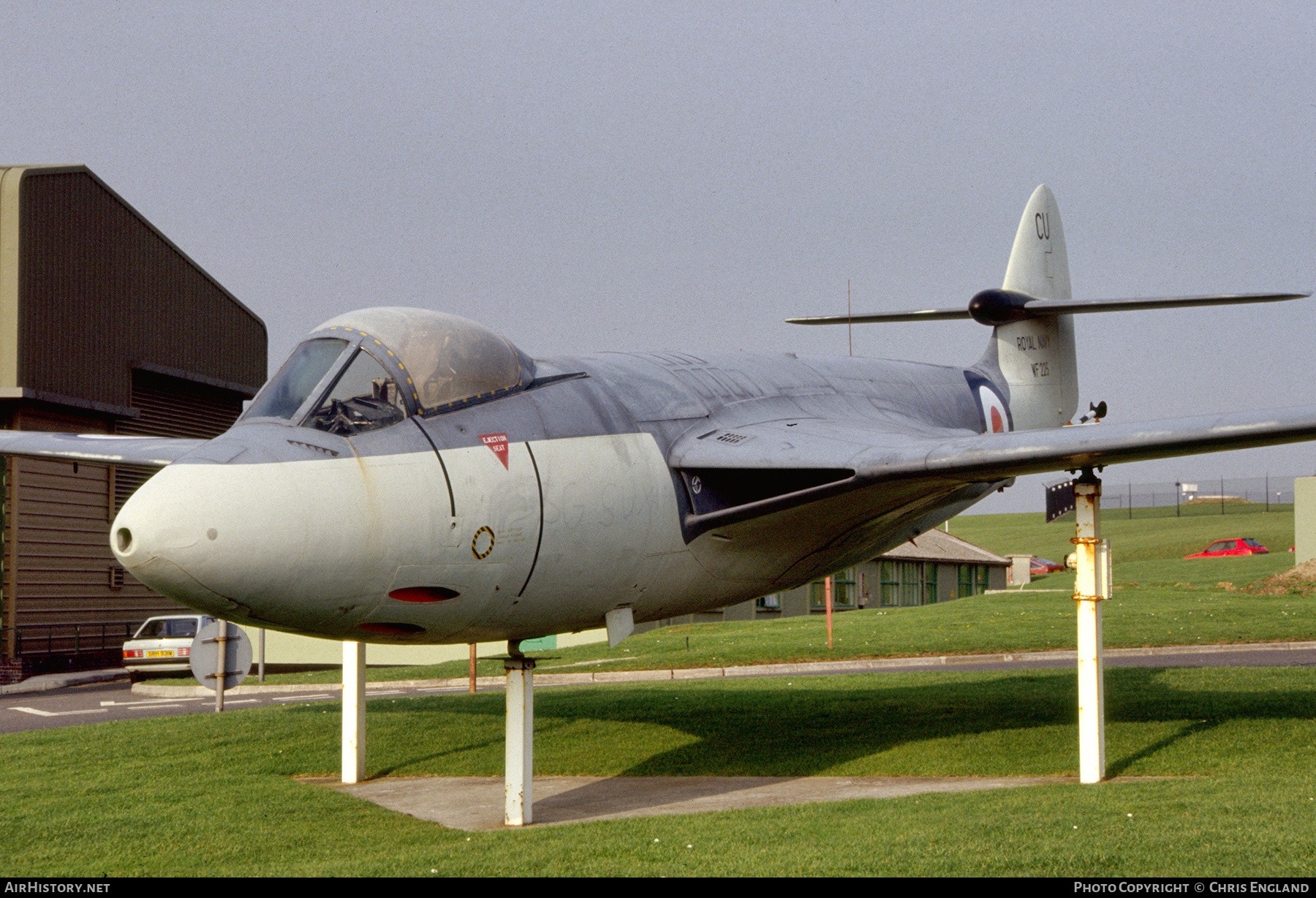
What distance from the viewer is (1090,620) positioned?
404 inches

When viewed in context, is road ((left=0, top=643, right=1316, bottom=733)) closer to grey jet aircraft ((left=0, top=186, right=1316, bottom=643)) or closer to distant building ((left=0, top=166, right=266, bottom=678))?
distant building ((left=0, top=166, right=266, bottom=678))

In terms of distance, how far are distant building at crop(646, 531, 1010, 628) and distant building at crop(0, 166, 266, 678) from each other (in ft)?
58.3

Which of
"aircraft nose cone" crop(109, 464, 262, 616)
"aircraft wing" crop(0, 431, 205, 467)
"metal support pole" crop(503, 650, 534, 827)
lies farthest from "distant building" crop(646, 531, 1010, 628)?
"aircraft nose cone" crop(109, 464, 262, 616)

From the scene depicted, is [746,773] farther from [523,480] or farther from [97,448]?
[97,448]

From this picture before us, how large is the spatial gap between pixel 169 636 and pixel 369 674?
5.19 meters

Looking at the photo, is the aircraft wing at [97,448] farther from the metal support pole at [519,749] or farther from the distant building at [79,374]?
the distant building at [79,374]

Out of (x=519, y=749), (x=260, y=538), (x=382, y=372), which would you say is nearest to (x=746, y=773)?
(x=519, y=749)

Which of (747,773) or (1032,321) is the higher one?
(1032,321)

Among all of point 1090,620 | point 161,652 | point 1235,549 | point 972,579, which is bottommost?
point 972,579

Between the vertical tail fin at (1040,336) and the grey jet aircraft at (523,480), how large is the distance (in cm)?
503

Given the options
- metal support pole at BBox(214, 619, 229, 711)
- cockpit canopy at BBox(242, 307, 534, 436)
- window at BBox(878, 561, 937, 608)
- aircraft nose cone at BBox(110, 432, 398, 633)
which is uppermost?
cockpit canopy at BBox(242, 307, 534, 436)

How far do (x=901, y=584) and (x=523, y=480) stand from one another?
42.7 metres

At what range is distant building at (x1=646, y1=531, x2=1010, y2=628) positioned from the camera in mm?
44562

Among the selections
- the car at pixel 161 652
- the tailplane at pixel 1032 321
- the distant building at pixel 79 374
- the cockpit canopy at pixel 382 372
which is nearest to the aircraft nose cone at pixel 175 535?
the cockpit canopy at pixel 382 372
